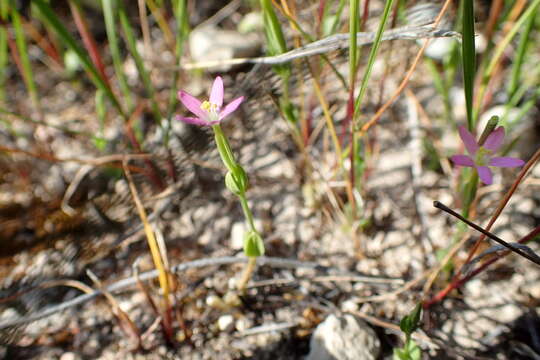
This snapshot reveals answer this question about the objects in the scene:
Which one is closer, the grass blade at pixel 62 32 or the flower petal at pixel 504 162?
the flower petal at pixel 504 162

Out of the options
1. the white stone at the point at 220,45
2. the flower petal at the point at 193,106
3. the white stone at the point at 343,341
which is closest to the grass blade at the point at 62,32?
the flower petal at the point at 193,106

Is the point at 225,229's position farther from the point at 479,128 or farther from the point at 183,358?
the point at 479,128

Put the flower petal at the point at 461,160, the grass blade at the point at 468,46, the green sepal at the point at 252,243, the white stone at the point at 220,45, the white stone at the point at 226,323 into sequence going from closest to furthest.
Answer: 1. the grass blade at the point at 468,46
2. the flower petal at the point at 461,160
3. the green sepal at the point at 252,243
4. the white stone at the point at 226,323
5. the white stone at the point at 220,45

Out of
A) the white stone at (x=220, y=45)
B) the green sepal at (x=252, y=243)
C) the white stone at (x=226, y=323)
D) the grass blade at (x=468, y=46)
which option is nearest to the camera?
the grass blade at (x=468, y=46)

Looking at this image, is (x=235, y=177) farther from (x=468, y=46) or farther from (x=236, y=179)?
(x=468, y=46)

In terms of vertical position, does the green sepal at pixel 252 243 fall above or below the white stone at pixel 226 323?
above

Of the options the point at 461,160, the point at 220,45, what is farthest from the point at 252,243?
the point at 220,45

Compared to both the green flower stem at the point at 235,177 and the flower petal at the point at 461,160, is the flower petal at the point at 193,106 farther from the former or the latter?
the flower petal at the point at 461,160

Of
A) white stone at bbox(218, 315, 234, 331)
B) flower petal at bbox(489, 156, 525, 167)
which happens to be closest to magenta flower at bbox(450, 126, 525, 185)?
flower petal at bbox(489, 156, 525, 167)
